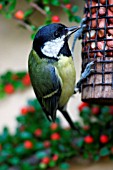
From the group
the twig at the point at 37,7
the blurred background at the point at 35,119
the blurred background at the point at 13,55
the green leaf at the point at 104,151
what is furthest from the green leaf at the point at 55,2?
the green leaf at the point at 104,151

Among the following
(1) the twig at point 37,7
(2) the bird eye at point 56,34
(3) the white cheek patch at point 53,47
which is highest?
(1) the twig at point 37,7

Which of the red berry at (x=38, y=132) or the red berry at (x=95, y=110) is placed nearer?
the red berry at (x=95, y=110)

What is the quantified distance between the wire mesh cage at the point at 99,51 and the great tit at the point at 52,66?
77 mm

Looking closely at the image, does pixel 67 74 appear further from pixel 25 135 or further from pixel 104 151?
pixel 25 135

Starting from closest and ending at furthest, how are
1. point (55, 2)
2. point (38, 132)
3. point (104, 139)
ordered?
1. point (55, 2)
2. point (104, 139)
3. point (38, 132)

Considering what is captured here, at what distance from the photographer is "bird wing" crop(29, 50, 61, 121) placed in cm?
253

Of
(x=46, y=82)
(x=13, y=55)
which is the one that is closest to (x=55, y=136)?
(x=13, y=55)

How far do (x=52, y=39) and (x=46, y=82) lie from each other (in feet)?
0.81

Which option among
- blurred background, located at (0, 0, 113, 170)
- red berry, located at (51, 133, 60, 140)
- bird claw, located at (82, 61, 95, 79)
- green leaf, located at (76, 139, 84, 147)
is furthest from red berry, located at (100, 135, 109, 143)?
bird claw, located at (82, 61, 95, 79)

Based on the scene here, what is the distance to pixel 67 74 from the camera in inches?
99.5

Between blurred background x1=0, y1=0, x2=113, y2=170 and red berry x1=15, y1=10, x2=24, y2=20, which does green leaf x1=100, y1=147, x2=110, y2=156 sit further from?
red berry x1=15, y1=10, x2=24, y2=20

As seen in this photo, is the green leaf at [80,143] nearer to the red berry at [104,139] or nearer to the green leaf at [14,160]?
the red berry at [104,139]

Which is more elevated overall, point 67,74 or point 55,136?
point 67,74

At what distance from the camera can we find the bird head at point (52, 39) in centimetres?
238
